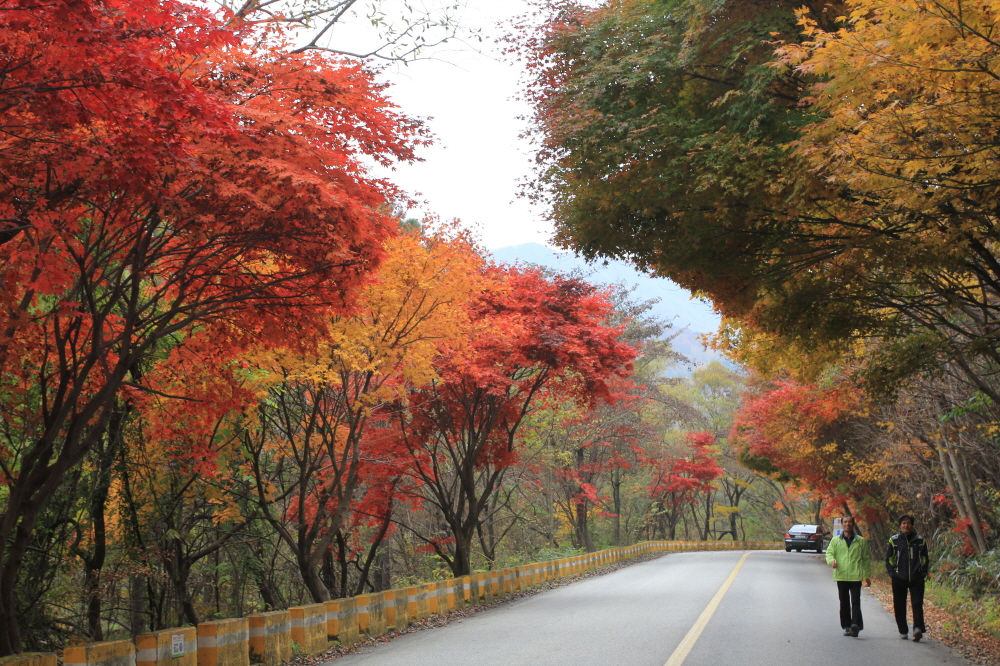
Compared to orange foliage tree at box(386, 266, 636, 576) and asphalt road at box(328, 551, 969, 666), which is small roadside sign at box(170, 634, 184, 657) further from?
orange foliage tree at box(386, 266, 636, 576)

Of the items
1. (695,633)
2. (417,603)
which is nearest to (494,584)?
(417,603)

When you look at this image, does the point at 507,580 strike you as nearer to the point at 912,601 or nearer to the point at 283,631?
the point at 283,631

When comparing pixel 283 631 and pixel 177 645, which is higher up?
pixel 177 645

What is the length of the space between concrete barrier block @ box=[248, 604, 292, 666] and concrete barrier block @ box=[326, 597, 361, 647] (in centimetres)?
117

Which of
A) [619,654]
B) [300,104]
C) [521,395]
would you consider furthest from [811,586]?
[300,104]

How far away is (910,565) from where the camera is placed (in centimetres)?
1045

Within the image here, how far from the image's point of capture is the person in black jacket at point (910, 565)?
10422 millimetres

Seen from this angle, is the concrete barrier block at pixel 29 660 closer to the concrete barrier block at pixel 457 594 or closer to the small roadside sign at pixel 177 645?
the small roadside sign at pixel 177 645

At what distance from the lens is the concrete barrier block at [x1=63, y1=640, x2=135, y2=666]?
6.61m

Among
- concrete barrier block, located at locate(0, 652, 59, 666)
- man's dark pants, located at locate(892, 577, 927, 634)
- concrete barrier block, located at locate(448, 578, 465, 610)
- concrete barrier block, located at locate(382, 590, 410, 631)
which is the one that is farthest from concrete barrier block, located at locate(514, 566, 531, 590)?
concrete barrier block, located at locate(0, 652, 59, 666)

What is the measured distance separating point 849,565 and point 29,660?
9344 millimetres

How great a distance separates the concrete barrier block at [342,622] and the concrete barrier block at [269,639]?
117 cm

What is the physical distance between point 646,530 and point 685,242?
158 feet

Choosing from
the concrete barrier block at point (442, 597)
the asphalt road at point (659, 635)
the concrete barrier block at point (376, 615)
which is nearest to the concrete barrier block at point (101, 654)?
the asphalt road at point (659, 635)
